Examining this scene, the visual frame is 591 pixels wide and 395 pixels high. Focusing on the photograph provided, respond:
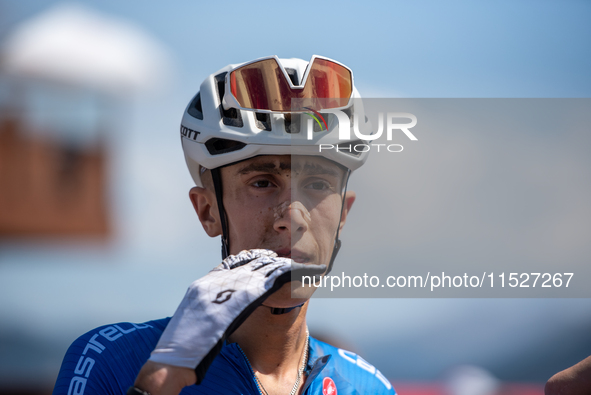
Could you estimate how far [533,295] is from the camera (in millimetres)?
2963

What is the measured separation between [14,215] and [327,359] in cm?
1241

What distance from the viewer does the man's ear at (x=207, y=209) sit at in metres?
2.81

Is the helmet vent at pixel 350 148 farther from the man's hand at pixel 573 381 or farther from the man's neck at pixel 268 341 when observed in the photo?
the man's hand at pixel 573 381

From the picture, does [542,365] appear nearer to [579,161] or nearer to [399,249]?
[579,161]

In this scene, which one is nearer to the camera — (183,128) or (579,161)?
(183,128)

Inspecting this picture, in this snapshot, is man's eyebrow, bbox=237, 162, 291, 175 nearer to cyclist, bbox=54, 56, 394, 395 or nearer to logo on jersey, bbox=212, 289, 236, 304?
cyclist, bbox=54, 56, 394, 395

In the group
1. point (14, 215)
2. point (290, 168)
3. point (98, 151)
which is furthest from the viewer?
point (98, 151)

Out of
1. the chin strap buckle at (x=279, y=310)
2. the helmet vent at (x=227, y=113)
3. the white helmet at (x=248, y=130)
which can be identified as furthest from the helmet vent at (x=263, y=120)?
the chin strap buckle at (x=279, y=310)

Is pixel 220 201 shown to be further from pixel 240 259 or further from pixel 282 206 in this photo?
pixel 240 259

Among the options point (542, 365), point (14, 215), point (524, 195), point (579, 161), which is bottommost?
point (542, 365)

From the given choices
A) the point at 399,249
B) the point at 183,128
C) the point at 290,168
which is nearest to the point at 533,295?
the point at 399,249

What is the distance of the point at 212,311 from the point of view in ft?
5.75

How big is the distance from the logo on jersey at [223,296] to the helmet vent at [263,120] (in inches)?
44.3

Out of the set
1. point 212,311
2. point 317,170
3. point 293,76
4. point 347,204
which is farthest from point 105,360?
point 293,76
